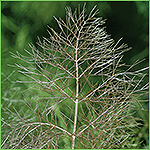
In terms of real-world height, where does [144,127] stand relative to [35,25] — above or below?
below

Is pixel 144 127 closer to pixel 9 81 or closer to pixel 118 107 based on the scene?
pixel 118 107

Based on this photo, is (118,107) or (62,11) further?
(62,11)

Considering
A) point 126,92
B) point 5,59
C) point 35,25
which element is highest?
point 35,25

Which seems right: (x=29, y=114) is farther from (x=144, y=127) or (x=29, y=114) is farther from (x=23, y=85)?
(x=144, y=127)

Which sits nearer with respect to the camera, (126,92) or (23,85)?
(126,92)

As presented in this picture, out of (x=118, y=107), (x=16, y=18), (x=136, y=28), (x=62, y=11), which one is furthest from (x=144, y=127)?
(x=16, y=18)

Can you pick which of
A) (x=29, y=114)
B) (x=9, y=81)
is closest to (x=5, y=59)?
(x=9, y=81)
